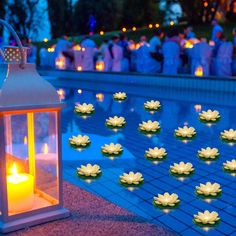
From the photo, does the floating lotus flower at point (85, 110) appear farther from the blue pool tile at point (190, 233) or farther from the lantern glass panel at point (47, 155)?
the lantern glass panel at point (47, 155)

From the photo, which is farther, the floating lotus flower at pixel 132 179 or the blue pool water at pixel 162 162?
the floating lotus flower at pixel 132 179

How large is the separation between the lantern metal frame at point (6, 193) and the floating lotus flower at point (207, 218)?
0.85 meters

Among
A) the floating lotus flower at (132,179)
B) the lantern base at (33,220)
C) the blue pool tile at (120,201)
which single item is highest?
the lantern base at (33,220)

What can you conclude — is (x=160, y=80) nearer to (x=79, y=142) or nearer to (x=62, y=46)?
(x=62, y=46)

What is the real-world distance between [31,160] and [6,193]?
30 centimetres

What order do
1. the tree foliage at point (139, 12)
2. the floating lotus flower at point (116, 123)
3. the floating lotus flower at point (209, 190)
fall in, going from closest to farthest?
the floating lotus flower at point (209, 190) < the floating lotus flower at point (116, 123) < the tree foliage at point (139, 12)

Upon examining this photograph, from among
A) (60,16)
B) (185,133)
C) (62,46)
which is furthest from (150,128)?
(60,16)

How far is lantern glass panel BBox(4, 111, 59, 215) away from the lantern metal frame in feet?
0.07

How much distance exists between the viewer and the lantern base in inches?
71.5

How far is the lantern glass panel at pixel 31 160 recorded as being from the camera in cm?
186

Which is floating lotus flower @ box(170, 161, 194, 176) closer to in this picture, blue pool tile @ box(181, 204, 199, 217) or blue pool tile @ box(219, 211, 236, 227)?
blue pool tile @ box(181, 204, 199, 217)

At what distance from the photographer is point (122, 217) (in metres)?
2.04

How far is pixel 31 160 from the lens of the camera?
207 cm

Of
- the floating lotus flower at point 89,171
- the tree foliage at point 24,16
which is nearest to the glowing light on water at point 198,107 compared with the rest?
the floating lotus flower at point 89,171
